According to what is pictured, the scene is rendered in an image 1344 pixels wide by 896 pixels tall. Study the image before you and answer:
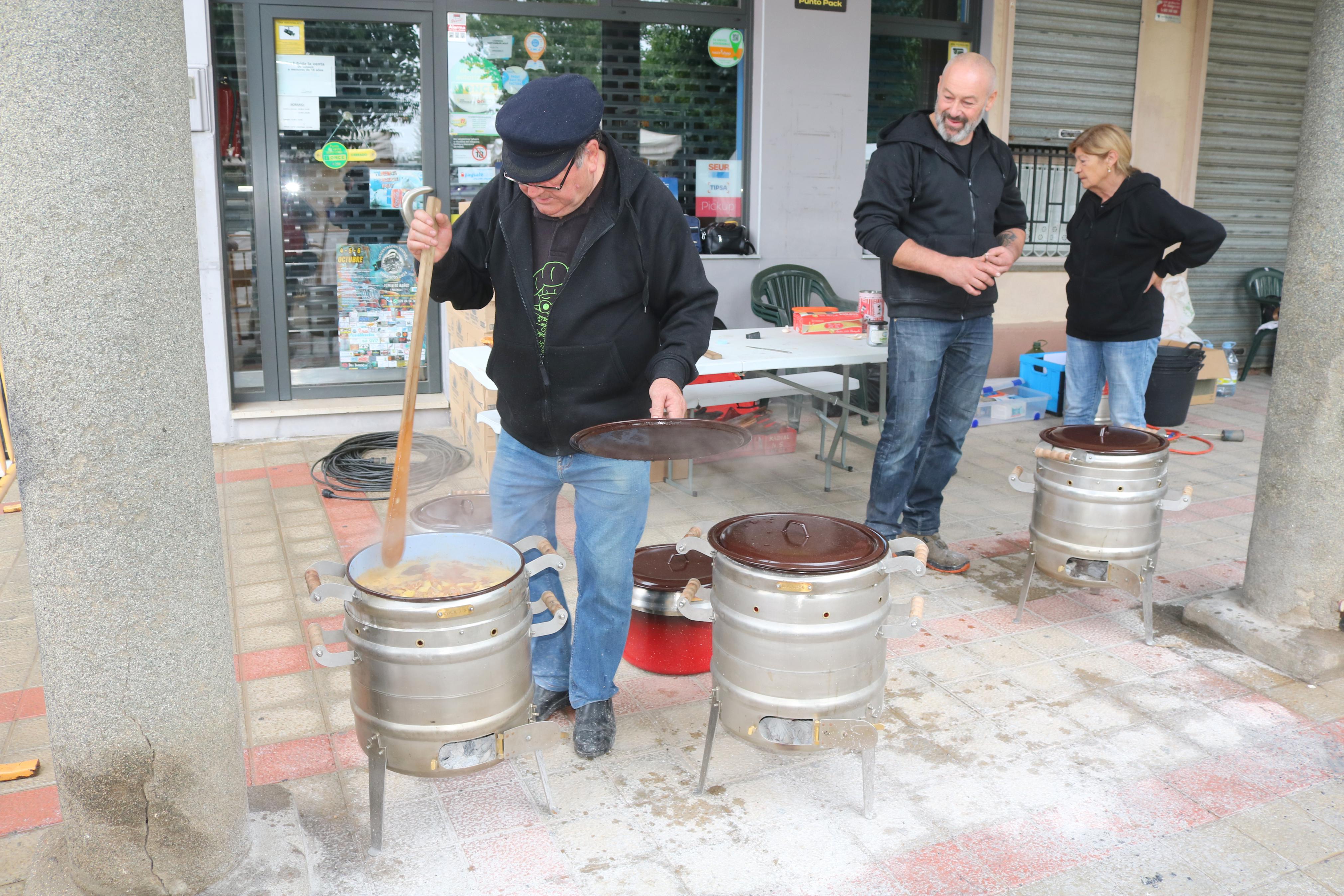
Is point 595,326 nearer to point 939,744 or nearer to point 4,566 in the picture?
point 939,744

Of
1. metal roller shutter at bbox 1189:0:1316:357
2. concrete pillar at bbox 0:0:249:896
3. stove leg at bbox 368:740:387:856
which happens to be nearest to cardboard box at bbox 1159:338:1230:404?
metal roller shutter at bbox 1189:0:1316:357

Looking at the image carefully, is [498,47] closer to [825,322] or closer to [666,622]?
[825,322]

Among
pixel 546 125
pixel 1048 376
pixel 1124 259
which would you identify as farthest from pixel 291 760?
pixel 1048 376

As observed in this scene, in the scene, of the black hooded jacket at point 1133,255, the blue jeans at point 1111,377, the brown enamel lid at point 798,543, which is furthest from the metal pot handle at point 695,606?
the black hooded jacket at point 1133,255

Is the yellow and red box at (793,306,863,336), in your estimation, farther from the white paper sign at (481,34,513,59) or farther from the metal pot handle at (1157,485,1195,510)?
the white paper sign at (481,34,513,59)

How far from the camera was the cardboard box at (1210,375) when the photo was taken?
28.8 feet

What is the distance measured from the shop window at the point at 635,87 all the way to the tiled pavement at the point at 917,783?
408cm

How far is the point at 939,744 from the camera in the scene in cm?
342

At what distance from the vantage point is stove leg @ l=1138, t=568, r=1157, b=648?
4.09 meters

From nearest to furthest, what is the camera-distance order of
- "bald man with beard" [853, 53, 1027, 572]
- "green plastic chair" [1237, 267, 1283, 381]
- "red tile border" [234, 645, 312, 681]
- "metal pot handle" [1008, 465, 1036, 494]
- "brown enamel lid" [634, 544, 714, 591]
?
"brown enamel lid" [634, 544, 714, 591]
"red tile border" [234, 645, 312, 681]
"metal pot handle" [1008, 465, 1036, 494]
"bald man with beard" [853, 53, 1027, 572]
"green plastic chair" [1237, 267, 1283, 381]

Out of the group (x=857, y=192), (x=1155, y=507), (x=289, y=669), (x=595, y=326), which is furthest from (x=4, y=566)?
(x=857, y=192)

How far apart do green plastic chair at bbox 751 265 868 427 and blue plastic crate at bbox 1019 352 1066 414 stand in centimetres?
154

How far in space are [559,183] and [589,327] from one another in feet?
1.44

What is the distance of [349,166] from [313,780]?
520cm
